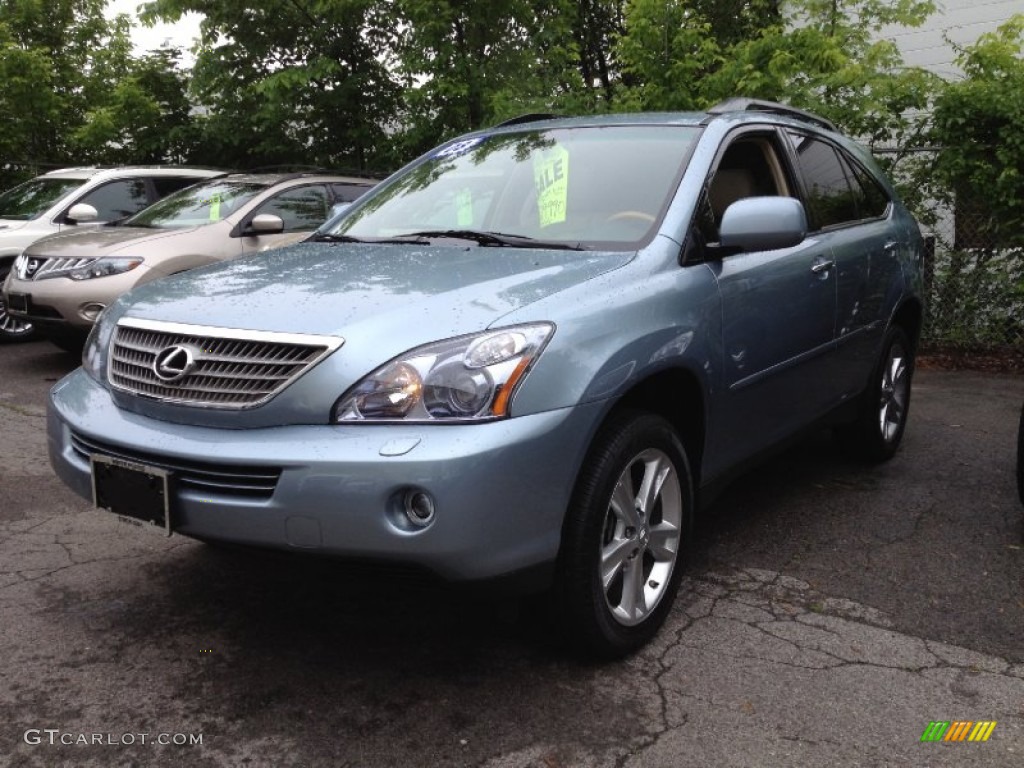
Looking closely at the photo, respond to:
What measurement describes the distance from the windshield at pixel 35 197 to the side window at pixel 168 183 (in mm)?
672

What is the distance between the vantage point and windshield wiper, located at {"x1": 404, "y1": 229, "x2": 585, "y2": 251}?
348 centimetres

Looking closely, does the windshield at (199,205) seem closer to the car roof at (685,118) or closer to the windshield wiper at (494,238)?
the car roof at (685,118)

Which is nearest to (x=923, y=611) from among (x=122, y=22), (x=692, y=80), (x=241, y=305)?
(x=241, y=305)

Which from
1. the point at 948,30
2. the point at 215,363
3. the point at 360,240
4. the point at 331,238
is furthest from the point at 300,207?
the point at 948,30

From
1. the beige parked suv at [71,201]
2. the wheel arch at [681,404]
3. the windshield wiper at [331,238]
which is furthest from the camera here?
the beige parked suv at [71,201]

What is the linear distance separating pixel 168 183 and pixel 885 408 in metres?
7.52

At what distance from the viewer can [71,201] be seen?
378 inches

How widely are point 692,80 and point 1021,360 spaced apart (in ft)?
12.7

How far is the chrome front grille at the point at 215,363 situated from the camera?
2.71 m

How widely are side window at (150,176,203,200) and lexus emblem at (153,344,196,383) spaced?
760cm

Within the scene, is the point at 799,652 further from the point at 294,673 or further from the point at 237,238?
the point at 237,238

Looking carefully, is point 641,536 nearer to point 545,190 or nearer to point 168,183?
point 545,190

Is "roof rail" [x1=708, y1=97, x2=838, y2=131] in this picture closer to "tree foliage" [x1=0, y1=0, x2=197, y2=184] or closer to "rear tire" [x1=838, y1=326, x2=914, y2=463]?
"rear tire" [x1=838, y1=326, x2=914, y2=463]

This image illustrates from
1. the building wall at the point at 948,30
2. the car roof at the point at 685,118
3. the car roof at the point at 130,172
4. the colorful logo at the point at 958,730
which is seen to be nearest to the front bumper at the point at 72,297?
the car roof at the point at 130,172
